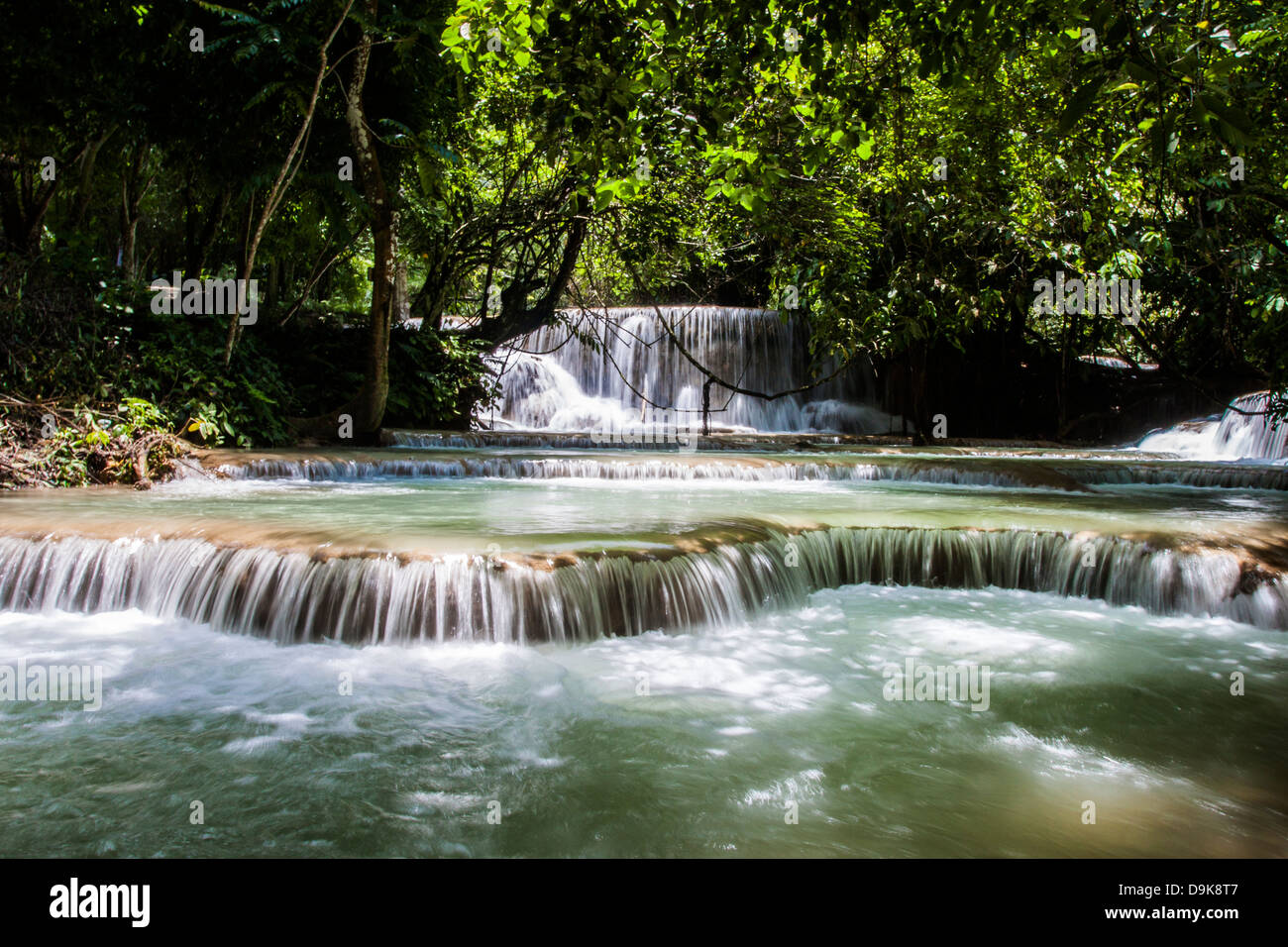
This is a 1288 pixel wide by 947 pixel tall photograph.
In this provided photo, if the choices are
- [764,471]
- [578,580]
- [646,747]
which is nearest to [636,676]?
[578,580]

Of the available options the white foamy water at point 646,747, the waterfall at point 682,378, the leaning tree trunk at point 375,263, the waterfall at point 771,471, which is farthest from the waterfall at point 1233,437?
the leaning tree trunk at point 375,263

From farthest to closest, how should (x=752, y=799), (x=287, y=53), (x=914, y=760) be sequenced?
(x=287, y=53) < (x=914, y=760) < (x=752, y=799)

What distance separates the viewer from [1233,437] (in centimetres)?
1595

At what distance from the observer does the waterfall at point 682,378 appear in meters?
19.3

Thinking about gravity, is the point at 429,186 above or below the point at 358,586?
above

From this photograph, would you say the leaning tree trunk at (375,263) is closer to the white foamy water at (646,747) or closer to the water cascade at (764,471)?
the water cascade at (764,471)

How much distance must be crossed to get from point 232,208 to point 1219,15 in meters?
15.2

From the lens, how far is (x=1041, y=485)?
10.0m

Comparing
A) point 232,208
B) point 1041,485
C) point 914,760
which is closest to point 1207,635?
point 914,760

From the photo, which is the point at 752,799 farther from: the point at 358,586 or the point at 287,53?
the point at 287,53

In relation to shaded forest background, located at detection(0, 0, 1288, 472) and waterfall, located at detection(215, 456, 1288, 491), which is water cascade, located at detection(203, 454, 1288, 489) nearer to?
waterfall, located at detection(215, 456, 1288, 491)

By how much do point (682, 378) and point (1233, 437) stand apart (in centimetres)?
1124

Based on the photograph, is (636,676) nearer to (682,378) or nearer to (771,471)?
(771,471)
